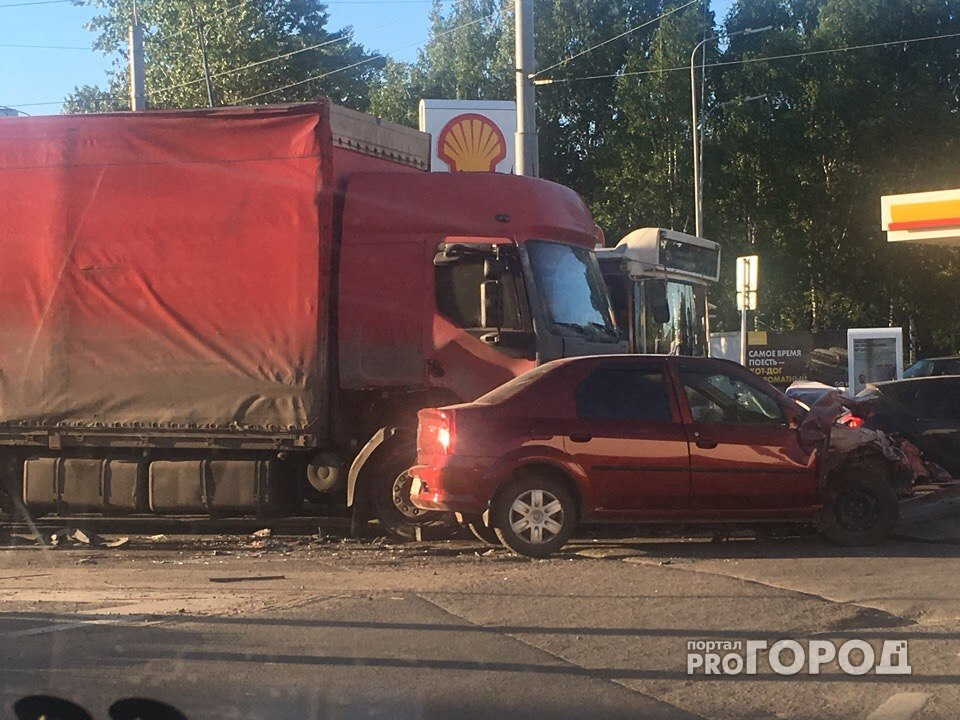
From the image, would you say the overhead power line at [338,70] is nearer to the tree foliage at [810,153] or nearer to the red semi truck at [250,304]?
the tree foliage at [810,153]

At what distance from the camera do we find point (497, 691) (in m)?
6.26

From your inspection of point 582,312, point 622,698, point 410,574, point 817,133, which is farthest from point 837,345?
point 622,698

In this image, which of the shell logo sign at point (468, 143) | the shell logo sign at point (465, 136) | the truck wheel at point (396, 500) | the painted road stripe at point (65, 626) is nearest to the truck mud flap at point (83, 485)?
the truck wheel at point (396, 500)

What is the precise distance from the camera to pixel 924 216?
23594mm

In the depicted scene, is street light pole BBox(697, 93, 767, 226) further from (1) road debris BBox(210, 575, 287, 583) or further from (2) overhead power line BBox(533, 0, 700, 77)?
(1) road debris BBox(210, 575, 287, 583)

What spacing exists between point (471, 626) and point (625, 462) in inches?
121

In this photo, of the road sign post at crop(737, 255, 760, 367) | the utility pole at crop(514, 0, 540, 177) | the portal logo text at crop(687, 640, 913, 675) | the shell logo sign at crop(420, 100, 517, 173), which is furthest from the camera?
the shell logo sign at crop(420, 100, 517, 173)

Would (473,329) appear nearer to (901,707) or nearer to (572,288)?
(572,288)

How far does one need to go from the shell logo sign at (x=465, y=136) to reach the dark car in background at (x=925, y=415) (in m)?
14.8

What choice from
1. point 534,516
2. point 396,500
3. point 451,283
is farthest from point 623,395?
point 396,500

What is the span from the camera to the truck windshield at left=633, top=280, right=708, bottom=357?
17516 millimetres

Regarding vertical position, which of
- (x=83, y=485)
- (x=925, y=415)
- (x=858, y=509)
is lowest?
(x=858, y=509)

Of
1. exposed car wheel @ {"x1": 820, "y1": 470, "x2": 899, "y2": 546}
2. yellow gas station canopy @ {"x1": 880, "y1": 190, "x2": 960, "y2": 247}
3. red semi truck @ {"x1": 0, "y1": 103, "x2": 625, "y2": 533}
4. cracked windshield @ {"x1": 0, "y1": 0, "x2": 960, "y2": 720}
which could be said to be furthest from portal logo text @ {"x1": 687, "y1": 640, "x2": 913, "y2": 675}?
yellow gas station canopy @ {"x1": 880, "y1": 190, "x2": 960, "y2": 247}

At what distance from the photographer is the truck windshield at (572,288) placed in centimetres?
1184
